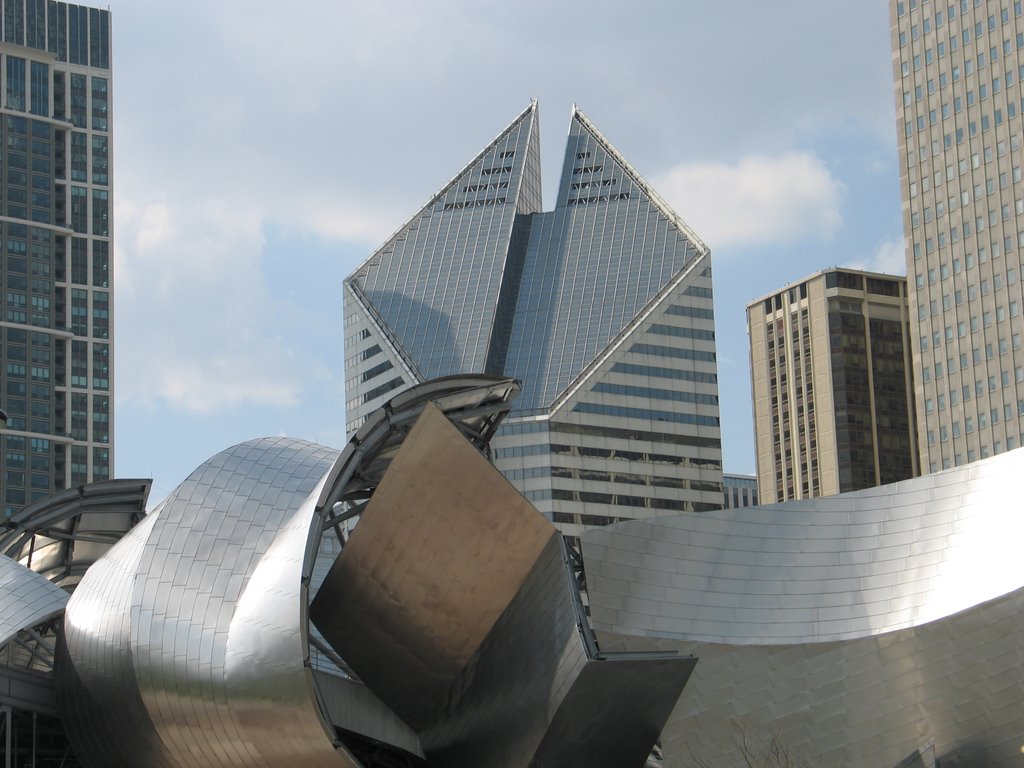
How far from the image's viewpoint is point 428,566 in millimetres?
40469

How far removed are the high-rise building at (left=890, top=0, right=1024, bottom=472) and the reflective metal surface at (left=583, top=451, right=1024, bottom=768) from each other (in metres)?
78.6

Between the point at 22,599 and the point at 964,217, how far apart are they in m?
89.0

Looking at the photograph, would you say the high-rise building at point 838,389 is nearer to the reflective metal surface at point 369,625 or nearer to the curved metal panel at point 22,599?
the curved metal panel at point 22,599

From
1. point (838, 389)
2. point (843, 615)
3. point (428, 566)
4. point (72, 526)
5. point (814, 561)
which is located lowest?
point (843, 615)

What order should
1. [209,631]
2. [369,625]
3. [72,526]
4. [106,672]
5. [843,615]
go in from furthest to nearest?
[72,526], [106,672], [369,625], [209,631], [843,615]

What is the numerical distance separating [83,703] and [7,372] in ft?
336

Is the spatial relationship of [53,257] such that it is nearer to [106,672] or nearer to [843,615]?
[106,672]

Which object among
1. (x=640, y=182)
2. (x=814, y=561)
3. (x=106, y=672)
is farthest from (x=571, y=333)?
(x=814, y=561)

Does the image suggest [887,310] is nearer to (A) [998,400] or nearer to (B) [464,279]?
(B) [464,279]

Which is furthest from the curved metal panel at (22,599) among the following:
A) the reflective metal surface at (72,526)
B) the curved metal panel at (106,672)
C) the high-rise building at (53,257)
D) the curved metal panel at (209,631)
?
the high-rise building at (53,257)

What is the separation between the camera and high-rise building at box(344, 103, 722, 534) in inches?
6048

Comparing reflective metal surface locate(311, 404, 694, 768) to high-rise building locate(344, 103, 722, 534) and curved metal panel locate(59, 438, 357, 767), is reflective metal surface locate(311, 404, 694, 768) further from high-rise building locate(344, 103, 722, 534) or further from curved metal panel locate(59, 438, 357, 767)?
high-rise building locate(344, 103, 722, 534)

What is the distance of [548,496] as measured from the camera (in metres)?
152

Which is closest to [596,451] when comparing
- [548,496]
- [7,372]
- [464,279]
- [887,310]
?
[548,496]
